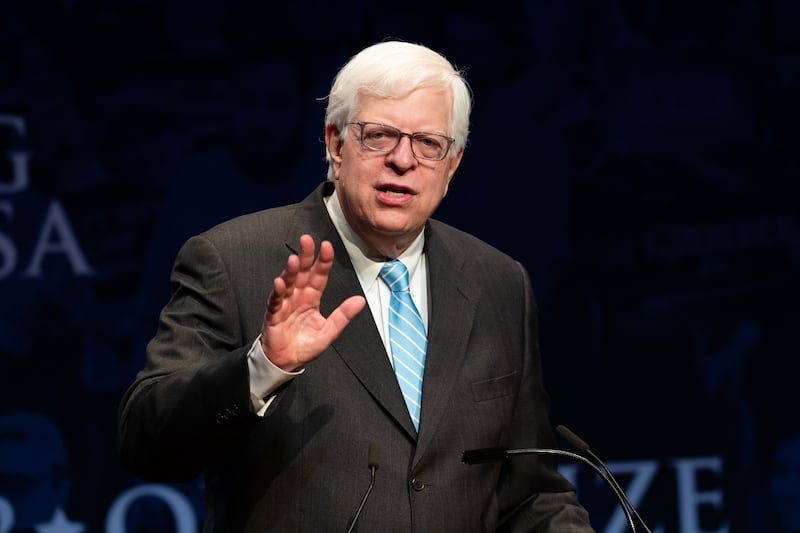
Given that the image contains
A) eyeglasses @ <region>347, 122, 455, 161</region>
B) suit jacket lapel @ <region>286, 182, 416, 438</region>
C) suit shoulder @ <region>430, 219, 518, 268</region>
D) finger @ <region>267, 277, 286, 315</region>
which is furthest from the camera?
suit shoulder @ <region>430, 219, 518, 268</region>

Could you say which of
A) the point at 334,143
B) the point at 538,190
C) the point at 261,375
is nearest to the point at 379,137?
the point at 334,143

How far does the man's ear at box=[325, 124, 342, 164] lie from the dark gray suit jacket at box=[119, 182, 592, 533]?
0.31 ft

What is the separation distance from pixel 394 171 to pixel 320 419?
521 mm

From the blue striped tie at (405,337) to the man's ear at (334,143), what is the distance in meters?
0.24

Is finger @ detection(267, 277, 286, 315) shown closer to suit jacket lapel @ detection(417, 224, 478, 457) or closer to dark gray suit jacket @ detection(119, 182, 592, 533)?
dark gray suit jacket @ detection(119, 182, 592, 533)

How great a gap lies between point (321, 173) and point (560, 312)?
3.17 ft

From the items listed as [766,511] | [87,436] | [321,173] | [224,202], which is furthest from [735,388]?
[87,436]

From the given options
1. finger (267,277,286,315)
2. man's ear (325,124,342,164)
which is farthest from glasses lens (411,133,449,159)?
finger (267,277,286,315)

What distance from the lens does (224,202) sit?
389 cm

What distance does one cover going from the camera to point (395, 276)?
7.66ft

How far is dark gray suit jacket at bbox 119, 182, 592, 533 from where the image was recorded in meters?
1.94

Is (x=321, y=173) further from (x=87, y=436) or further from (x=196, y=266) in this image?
(x=196, y=266)

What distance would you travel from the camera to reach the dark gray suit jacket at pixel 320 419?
194cm

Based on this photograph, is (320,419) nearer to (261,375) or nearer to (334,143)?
(261,375)
